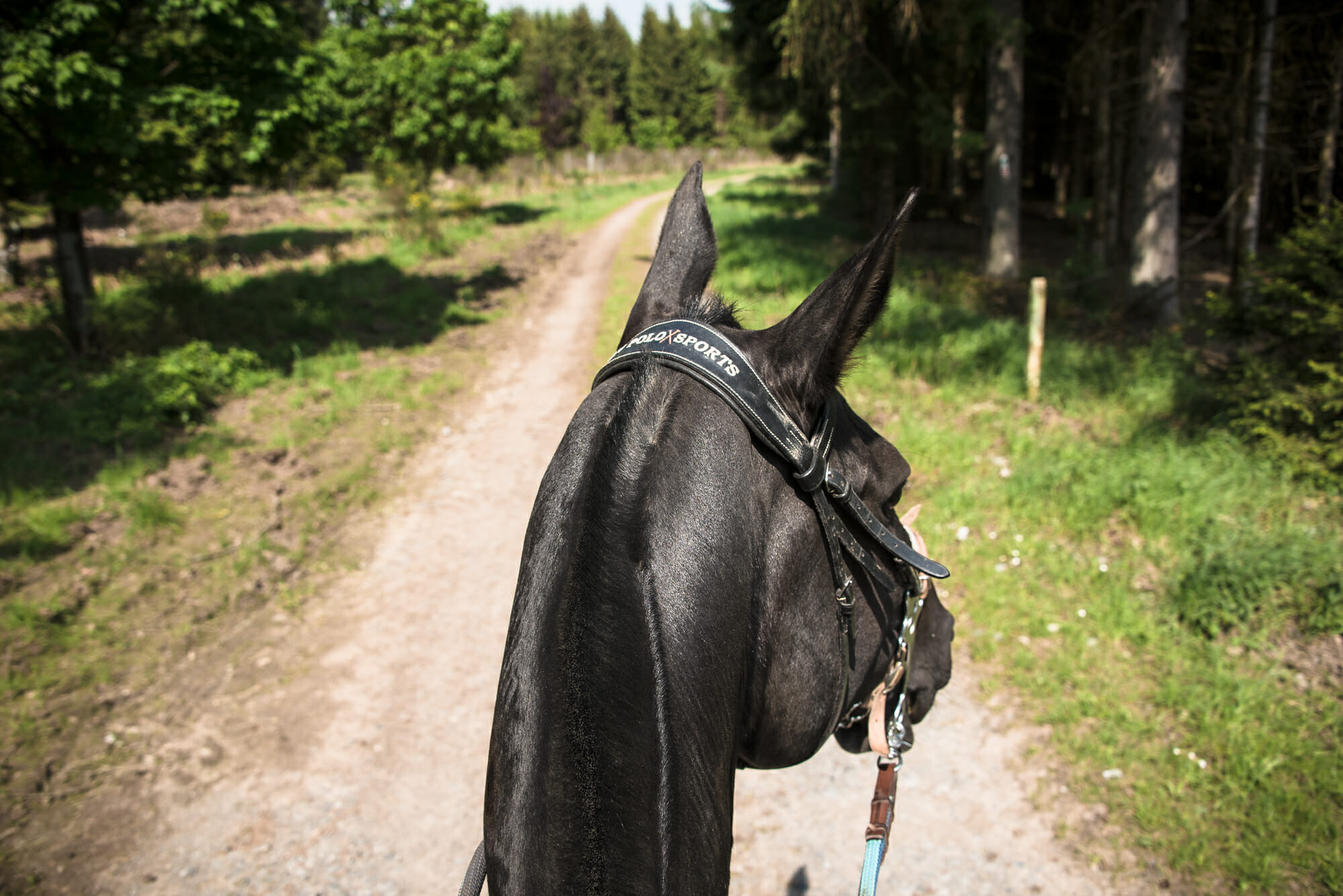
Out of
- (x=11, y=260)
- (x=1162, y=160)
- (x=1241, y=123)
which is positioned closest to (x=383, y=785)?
(x=1162, y=160)

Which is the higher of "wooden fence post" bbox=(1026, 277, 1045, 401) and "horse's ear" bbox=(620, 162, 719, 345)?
"horse's ear" bbox=(620, 162, 719, 345)

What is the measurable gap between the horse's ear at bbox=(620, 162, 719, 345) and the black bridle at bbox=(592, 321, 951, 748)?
0.57 feet

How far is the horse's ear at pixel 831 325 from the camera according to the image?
46.3 inches

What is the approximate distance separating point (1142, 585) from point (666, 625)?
5157 mm

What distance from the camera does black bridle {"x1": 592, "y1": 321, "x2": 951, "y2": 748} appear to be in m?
1.26

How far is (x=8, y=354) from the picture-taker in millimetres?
9172

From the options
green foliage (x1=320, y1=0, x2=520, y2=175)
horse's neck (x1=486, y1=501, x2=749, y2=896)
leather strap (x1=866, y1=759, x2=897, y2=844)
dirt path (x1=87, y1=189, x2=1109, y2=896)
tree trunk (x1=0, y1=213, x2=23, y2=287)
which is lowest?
dirt path (x1=87, y1=189, x2=1109, y2=896)

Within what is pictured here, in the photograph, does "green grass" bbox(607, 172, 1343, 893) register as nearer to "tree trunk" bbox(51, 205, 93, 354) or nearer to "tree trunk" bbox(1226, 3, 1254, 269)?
A: "tree trunk" bbox(1226, 3, 1254, 269)

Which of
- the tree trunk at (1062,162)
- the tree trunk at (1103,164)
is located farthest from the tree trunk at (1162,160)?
the tree trunk at (1062,162)

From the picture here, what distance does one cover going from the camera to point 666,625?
1099mm

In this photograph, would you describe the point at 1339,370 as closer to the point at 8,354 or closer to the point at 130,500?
the point at 130,500

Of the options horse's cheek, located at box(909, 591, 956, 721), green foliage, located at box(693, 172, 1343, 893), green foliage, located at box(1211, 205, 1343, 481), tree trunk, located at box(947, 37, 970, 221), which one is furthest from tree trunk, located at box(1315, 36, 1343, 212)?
horse's cheek, located at box(909, 591, 956, 721)

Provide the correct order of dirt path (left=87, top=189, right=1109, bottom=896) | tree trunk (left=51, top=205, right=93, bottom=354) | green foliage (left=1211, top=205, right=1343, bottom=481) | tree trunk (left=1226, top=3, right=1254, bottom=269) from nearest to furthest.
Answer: dirt path (left=87, top=189, right=1109, bottom=896) < green foliage (left=1211, top=205, right=1343, bottom=481) < tree trunk (left=1226, top=3, right=1254, bottom=269) < tree trunk (left=51, top=205, right=93, bottom=354)

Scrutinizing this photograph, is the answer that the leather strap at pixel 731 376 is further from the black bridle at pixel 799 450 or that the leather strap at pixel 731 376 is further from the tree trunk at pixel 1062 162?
the tree trunk at pixel 1062 162
